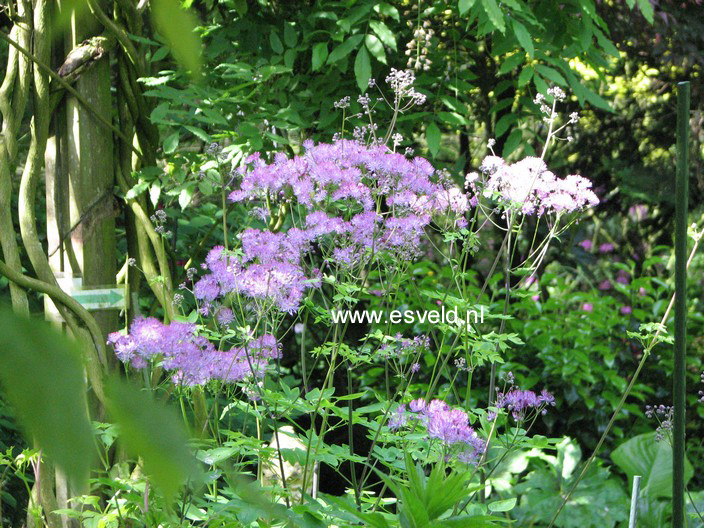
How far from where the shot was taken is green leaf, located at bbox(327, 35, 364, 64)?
2248 millimetres

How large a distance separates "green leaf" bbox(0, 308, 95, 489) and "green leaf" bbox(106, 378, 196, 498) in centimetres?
1

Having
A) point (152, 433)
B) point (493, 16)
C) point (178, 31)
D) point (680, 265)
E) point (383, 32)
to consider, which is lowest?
point (680, 265)

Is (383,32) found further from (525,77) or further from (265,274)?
(265,274)

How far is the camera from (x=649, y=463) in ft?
10.1

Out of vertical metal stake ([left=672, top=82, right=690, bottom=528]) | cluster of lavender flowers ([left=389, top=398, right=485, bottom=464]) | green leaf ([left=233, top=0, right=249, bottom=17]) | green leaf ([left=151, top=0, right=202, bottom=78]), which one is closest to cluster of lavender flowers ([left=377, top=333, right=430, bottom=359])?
cluster of lavender flowers ([left=389, top=398, right=485, bottom=464])

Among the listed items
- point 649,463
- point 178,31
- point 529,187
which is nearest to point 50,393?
point 178,31

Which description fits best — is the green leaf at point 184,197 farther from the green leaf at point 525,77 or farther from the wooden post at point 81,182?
the green leaf at point 525,77

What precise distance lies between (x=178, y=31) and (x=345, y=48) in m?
2.05

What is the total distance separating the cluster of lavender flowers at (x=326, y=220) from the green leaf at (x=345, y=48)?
603 millimetres

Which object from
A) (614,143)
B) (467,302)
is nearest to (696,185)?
(614,143)

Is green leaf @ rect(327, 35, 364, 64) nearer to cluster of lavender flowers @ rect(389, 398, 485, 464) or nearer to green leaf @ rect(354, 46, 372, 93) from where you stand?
green leaf @ rect(354, 46, 372, 93)

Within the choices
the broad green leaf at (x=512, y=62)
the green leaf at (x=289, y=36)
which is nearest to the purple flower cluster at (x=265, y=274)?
the green leaf at (x=289, y=36)

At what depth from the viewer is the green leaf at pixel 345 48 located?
2.25m

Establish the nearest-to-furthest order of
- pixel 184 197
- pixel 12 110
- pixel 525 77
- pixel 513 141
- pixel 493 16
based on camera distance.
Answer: pixel 493 16 → pixel 12 110 → pixel 184 197 → pixel 525 77 → pixel 513 141
